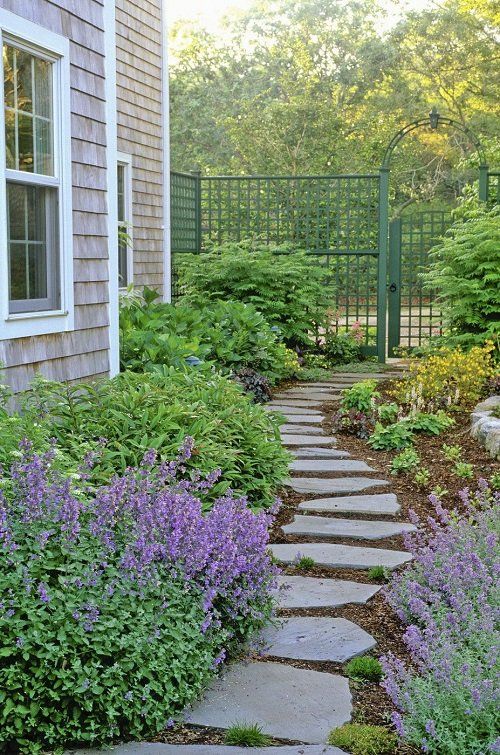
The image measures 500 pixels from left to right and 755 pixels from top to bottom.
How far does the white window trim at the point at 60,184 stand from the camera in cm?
436

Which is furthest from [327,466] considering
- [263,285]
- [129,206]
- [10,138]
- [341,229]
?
[341,229]

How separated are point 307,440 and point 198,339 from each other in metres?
1.08

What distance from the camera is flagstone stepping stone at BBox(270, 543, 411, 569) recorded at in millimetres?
4109

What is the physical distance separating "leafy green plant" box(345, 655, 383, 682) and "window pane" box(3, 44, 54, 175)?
289 centimetres

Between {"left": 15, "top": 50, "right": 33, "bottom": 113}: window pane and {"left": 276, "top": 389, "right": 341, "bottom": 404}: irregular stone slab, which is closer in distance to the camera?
{"left": 15, "top": 50, "right": 33, "bottom": 113}: window pane

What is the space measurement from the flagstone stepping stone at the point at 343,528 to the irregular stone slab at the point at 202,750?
6.92 feet

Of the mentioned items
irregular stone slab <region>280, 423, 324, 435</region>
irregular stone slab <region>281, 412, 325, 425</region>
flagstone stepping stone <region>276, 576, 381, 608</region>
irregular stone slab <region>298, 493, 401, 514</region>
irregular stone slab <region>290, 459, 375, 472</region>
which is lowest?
flagstone stepping stone <region>276, 576, 381, 608</region>

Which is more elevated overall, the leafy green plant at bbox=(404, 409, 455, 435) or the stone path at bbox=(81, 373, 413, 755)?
the leafy green plant at bbox=(404, 409, 455, 435)

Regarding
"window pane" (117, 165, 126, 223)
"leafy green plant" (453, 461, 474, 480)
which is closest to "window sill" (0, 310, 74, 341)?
"leafy green plant" (453, 461, 474, 480)

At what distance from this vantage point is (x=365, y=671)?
9.77 ft

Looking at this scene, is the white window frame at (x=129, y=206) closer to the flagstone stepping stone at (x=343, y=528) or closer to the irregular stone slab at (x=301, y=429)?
the irregular stone slab at (x=301, y=429)

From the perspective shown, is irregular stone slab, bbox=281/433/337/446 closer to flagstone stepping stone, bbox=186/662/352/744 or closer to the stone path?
the stone path

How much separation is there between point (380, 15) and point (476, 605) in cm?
2541

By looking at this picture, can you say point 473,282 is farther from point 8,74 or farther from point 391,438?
point 8,74
